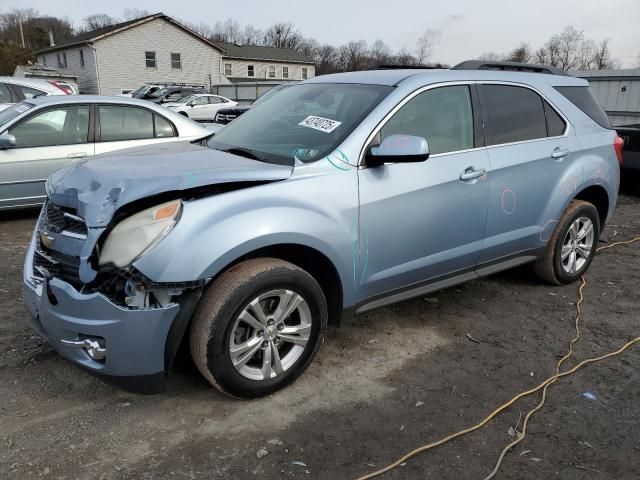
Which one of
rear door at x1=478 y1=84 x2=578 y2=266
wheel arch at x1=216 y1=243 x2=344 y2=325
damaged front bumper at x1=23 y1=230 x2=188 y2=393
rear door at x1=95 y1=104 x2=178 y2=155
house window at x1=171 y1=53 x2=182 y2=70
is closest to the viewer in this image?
damaged front bumper at x1=23 y1=230 x2=188 y2=393

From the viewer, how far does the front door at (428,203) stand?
10.3 feet

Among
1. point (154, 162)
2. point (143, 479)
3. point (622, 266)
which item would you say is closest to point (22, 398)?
point (143, 479)

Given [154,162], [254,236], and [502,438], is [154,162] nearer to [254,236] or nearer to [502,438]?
[254,236]

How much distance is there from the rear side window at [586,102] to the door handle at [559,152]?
536mm

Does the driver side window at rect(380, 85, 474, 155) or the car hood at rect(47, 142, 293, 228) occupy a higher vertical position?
the driver side window at rect(380, 85, 474, 155)

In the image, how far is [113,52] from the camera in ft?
131

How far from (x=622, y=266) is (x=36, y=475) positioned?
533 cm

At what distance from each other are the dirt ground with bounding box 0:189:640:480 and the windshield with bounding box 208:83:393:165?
134 cm

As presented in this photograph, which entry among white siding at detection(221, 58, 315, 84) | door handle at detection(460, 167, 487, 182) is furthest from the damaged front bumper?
white siding at detection(221, 58, 315, 84)

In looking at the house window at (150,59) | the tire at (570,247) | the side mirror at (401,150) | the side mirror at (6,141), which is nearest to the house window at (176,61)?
the house window at (150,59)

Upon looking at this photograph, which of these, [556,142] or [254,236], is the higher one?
[556,142]

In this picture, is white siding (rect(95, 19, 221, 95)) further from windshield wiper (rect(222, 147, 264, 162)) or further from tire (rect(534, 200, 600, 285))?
tire (rect(534, 200, 600, 285))

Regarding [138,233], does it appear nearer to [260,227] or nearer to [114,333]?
[114,333]

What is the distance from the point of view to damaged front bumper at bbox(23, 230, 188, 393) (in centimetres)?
246
